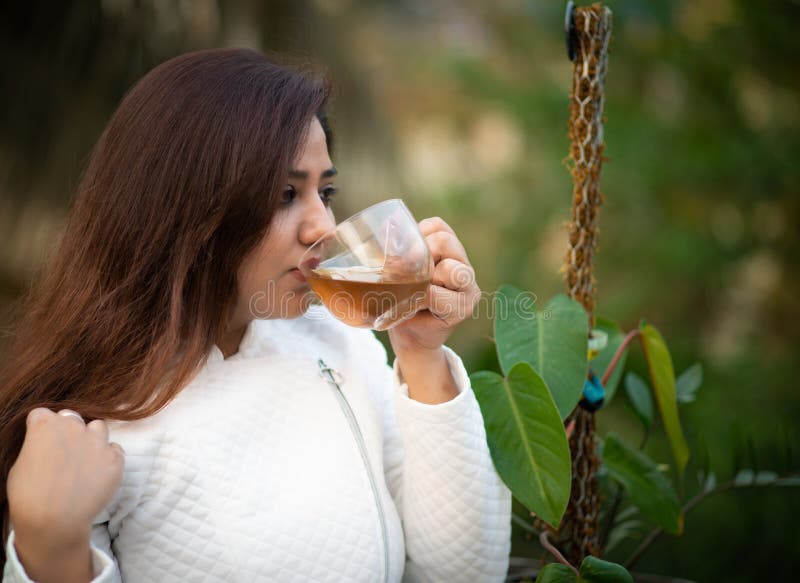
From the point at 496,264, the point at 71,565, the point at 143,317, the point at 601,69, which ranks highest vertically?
the point at 601,69

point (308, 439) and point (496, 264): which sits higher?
point (308, 439)

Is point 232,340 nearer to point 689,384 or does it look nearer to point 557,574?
point 557,574

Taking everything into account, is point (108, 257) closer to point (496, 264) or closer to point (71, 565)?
point (71, 565)

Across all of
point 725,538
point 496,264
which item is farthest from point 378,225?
point 496,264

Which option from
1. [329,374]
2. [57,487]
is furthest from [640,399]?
[57,487]

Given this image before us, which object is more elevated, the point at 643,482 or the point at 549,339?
the point at 549,339

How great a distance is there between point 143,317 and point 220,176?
0.64 feet

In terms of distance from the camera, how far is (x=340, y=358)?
1096 mm

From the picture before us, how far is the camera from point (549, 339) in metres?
1.00

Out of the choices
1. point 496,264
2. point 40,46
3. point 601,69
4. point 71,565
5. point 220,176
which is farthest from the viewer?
point 496,264

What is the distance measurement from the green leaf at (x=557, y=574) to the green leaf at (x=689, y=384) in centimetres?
51

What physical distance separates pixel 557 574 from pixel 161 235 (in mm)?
628

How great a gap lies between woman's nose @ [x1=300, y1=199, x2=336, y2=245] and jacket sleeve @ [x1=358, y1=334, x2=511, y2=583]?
220mm

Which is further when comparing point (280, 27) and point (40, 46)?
point (280, 27)
